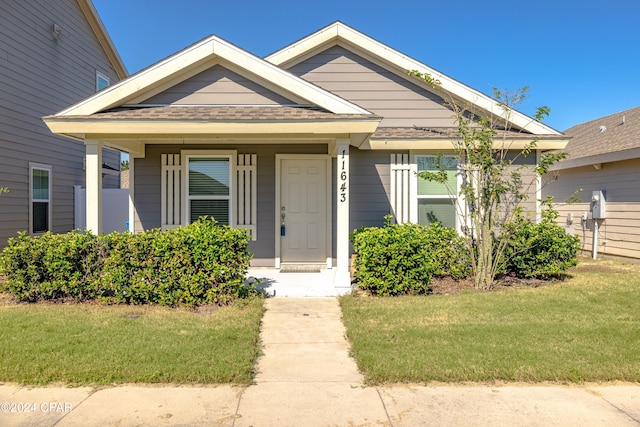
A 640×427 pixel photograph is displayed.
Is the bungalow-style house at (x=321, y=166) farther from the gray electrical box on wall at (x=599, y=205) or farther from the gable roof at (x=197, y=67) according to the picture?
the gray electrical box on wall at (x=599, y=205)

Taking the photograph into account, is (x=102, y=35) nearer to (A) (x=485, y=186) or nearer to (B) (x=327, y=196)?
(B) (x=327, y=196)

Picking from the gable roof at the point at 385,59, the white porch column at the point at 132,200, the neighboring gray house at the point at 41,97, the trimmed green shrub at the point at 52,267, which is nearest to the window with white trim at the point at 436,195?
the gable roof at the point at 385,59

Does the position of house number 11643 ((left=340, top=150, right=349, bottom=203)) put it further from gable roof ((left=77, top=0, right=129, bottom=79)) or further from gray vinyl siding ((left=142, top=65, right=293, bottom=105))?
gable roof ((left=77, top=0, right=129, bottom=79))

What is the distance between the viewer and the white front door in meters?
9.30

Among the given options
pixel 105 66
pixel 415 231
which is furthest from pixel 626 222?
pixel 105 66

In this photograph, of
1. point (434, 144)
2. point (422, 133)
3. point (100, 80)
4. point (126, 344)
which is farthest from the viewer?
point (100, 80)

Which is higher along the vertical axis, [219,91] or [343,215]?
[219,91]

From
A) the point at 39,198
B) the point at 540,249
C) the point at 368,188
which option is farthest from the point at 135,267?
the point at 39,198

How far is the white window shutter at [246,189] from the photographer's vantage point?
9156 millimetres

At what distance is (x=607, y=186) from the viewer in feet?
38.7

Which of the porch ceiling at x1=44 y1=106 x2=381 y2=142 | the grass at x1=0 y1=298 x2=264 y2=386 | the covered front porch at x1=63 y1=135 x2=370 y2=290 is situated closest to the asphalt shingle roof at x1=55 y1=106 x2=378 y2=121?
the porch ceiling at x1=44 y1=106 x2=381 y2=142

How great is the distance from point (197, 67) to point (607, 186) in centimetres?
1066

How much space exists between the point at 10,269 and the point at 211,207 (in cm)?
364

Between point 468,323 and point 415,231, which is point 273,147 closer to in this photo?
point 415,231
